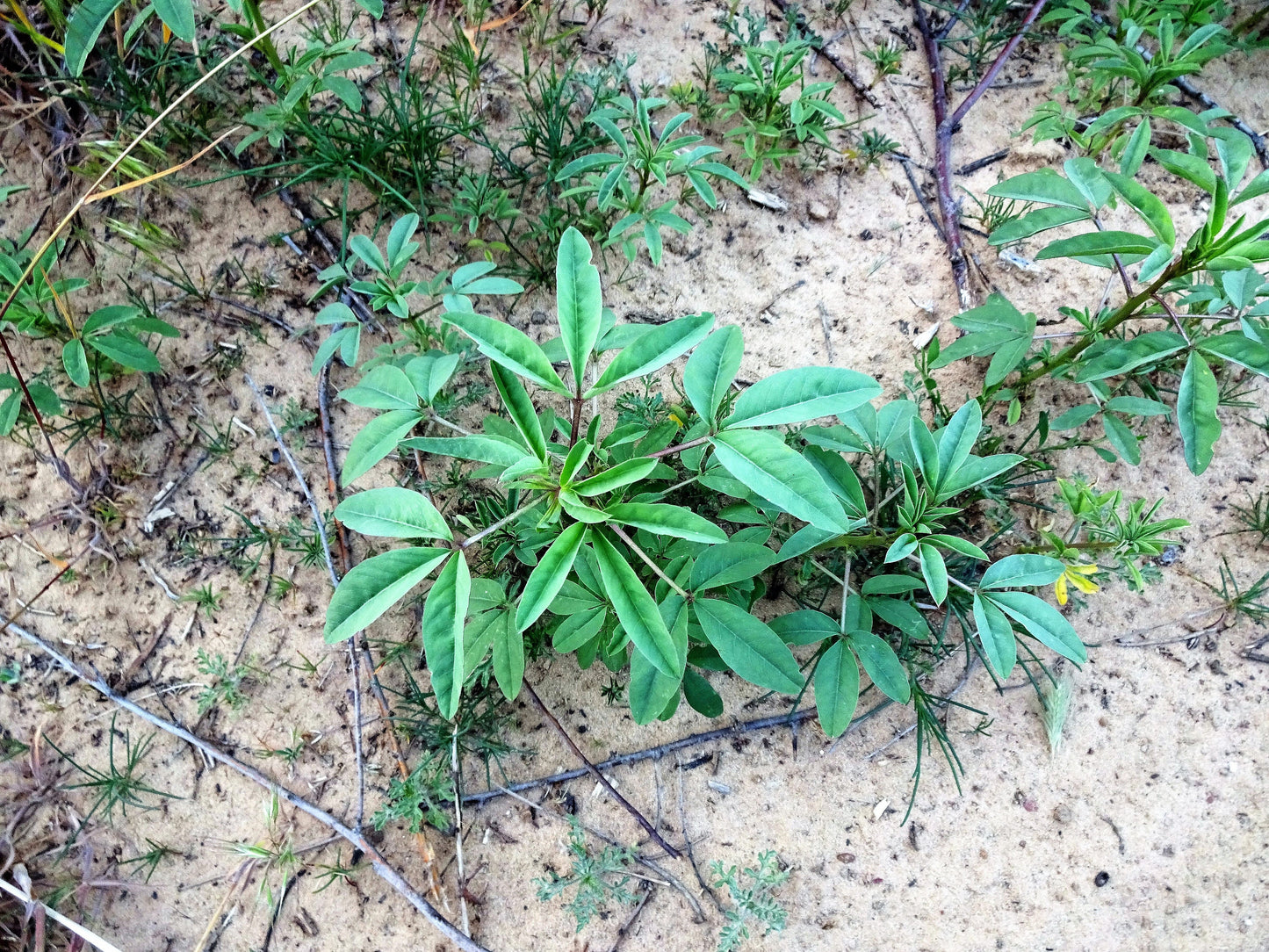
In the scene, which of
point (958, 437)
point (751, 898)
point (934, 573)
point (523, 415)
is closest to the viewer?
point (523, 415)

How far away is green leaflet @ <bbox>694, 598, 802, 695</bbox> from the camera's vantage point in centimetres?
157

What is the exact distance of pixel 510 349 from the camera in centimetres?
140

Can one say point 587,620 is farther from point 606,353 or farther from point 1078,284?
point 1078,284

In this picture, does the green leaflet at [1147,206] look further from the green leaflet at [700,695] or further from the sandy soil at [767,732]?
the green leaflet at [700,695]

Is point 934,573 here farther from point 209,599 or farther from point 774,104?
point 209,599

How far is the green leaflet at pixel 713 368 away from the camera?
1.44 metres

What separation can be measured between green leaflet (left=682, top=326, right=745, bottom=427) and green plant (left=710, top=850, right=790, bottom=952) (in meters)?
1.27

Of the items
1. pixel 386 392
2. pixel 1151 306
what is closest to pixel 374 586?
pixel 386 392

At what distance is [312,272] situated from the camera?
2.41 meters

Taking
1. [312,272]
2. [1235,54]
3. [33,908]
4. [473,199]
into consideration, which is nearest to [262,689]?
[33,908]

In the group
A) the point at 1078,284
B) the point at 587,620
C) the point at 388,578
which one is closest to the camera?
the point at 388,578

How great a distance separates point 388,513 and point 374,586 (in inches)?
5.4

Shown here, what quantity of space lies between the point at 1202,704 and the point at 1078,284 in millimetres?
1251

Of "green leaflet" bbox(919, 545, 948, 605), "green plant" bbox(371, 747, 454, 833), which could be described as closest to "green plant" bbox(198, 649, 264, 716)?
"green plant" bbox(371, 747, 454, 833)
